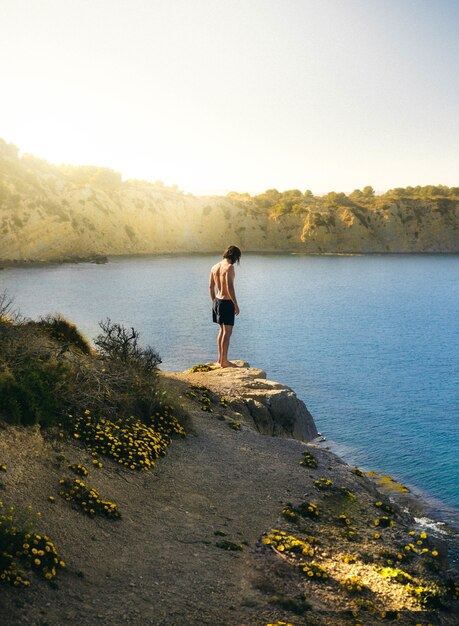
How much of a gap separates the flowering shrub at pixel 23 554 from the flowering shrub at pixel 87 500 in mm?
1462

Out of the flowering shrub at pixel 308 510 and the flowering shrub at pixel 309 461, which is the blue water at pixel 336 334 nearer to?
the flowering shrub at pixel 309 461

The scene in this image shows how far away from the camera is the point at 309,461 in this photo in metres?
14.2

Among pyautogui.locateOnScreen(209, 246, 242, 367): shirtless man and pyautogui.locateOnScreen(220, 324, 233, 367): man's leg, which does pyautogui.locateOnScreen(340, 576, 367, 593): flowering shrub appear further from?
pyautogui.locateOnScreen(220, 324, 233, 367): man's leg

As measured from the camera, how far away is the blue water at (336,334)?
65.4 feet

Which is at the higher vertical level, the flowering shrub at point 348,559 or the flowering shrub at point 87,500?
the flowering shrub at point 87,500

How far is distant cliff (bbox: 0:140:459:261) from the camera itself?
324ft

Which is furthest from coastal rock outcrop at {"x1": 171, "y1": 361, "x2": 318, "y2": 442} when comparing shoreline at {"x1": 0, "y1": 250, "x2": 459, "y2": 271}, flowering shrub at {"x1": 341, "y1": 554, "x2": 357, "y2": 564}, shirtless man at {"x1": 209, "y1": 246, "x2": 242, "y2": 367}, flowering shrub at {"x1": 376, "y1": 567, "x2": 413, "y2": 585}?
shoreline at {"x1": 0, "y1": 250, "x2": 459, "y2": 271}

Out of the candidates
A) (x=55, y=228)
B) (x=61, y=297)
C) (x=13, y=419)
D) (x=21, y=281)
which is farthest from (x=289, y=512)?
(x=55, y=228)

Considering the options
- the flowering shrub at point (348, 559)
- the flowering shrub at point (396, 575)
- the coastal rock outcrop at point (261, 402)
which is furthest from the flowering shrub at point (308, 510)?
the coastal rock outcrop at point (261, 402)

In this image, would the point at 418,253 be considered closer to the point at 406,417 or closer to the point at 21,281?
the point at 21,281

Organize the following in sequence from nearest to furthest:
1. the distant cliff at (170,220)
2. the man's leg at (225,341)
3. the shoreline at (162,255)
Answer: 1. the man's leg at (225,341)
2. the shoreline at (162,255)
3. the distant cliff at (170,220)

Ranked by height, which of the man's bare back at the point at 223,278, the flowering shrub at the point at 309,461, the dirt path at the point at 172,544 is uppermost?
the man's bare back at the point at 223,278

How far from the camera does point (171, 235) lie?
11644 cm

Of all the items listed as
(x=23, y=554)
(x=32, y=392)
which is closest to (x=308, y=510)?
(x=23, y=554)
